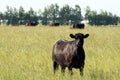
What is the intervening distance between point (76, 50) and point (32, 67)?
5.12 ft

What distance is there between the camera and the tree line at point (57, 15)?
90.1 meters

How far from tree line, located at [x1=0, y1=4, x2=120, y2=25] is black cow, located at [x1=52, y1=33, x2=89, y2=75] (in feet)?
256

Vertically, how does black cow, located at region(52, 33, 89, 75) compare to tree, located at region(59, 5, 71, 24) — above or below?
above

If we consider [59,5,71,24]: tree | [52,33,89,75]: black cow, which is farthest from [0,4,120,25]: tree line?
[52,33,89,75]: black cow

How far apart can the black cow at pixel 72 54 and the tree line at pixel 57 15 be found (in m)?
77.9

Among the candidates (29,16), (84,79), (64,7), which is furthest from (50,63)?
(64,7)

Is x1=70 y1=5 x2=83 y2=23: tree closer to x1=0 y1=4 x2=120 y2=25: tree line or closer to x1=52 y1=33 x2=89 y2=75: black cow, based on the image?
x1=0 y1=4 x2=120 y2=25: tree line

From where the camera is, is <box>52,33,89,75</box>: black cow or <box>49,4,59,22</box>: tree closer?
<box>52,33,89,75</box>: black cow

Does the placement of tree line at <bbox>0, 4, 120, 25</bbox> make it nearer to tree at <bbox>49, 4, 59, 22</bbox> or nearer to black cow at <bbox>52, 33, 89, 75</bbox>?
tree at <bbox>49, 4, 59, 22</bbox>

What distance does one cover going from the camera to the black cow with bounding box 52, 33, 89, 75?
8.88 metres

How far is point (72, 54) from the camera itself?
9.02 metres

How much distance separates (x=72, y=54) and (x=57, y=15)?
295 ft

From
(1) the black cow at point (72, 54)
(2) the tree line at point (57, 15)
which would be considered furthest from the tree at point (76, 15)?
(1) the black cow at point (72, 54)

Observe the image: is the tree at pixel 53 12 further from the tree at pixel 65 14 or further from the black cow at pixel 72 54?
the black cow at pixel 72 54
